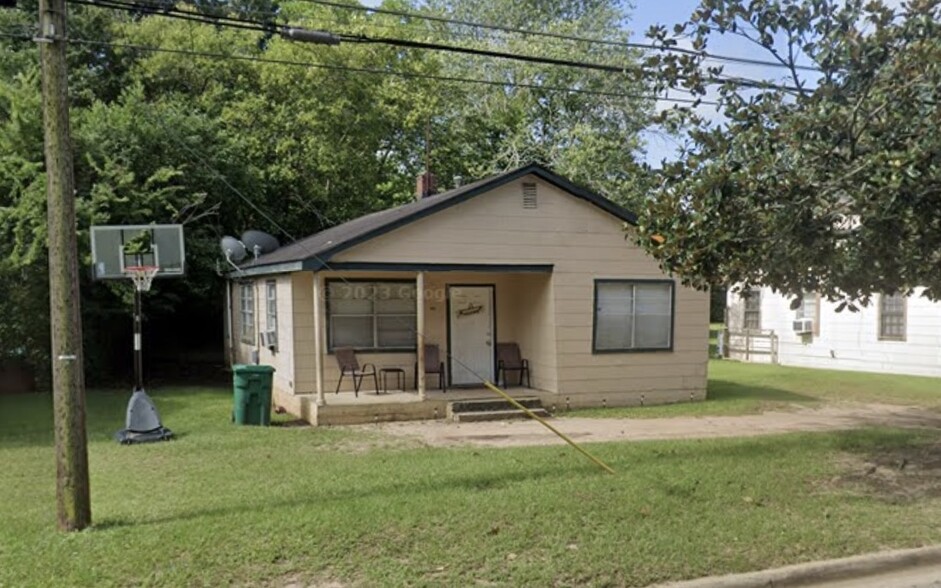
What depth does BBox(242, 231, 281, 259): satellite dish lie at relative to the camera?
17.3 m

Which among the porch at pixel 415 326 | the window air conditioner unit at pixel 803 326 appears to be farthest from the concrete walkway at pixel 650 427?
the window air conditioner unit at pixel 803 326

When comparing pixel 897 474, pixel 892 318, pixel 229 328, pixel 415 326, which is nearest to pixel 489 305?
pixel 415 326

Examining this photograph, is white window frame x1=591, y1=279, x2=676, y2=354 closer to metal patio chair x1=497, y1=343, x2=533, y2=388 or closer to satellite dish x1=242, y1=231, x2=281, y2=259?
metal patio chair x1=497, y1=343, x2=533, y2=388

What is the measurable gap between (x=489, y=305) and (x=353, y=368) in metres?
3.20

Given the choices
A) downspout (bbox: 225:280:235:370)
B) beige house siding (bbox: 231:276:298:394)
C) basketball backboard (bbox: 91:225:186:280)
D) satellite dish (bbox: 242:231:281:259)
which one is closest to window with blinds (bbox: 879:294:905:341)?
beige house siding (bbox: 231:276:298:394)

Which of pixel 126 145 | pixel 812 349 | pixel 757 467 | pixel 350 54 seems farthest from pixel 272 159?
pixel 757 467

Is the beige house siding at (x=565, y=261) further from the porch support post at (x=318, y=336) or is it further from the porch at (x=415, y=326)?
the porch support post at (x=318, y=336)

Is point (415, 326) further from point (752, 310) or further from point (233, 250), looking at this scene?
point (752, 310)

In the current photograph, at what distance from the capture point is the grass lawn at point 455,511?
17.2 feet

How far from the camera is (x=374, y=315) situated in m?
13.7

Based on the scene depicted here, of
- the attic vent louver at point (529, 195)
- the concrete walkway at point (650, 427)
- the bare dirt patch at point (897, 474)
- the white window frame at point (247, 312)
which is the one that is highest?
the attic vent louver at point (529, 195)

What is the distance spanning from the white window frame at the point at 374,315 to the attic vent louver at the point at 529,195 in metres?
2.57

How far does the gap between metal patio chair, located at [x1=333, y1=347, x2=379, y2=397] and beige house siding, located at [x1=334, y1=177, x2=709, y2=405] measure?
195 cm

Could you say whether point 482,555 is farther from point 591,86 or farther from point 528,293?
point 591,86
